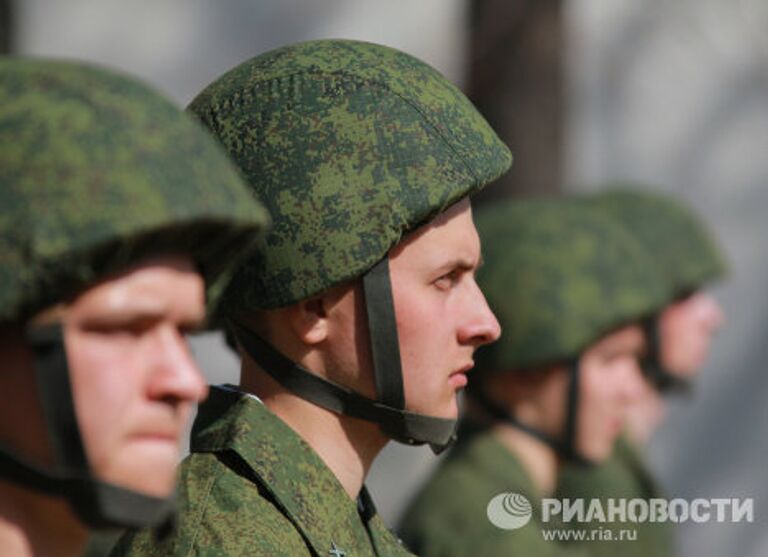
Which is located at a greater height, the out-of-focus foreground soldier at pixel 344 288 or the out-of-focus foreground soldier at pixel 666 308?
the out-of-focus foreground soldier at pixel 344 288

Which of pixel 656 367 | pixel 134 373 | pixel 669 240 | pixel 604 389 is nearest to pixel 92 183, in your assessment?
pixel 134 373

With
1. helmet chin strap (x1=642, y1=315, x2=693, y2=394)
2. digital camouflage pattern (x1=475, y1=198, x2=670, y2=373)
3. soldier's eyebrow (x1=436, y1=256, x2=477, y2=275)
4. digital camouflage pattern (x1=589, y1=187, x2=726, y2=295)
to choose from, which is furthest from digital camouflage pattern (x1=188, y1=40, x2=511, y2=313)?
digital camouflage pattern (x1=589, y1=187, x2=726, y2=295)

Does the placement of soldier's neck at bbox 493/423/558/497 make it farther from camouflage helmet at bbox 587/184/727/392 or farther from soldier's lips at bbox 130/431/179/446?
soldier's lips at bbox 130/431/179/446

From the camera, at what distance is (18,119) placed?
3242 mm

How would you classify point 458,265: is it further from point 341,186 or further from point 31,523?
point 31,523

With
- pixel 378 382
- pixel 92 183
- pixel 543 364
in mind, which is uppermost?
pixel 92 183

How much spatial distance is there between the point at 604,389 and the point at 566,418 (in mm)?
210

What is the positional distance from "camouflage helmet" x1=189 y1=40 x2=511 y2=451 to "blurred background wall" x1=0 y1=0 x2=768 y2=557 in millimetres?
5738

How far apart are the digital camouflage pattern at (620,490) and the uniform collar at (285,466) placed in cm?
304

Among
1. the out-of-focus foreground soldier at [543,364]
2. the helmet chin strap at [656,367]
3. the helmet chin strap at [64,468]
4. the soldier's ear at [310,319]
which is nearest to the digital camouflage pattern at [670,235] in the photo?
the helmet chin strap at [656,367]

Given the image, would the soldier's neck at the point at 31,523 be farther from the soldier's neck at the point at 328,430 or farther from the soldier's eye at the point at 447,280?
the soldier's eye at the point at 447,280

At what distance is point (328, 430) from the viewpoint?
4293 mm

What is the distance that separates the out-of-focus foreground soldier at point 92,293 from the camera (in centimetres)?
317

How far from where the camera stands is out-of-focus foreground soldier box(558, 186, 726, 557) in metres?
8.28
